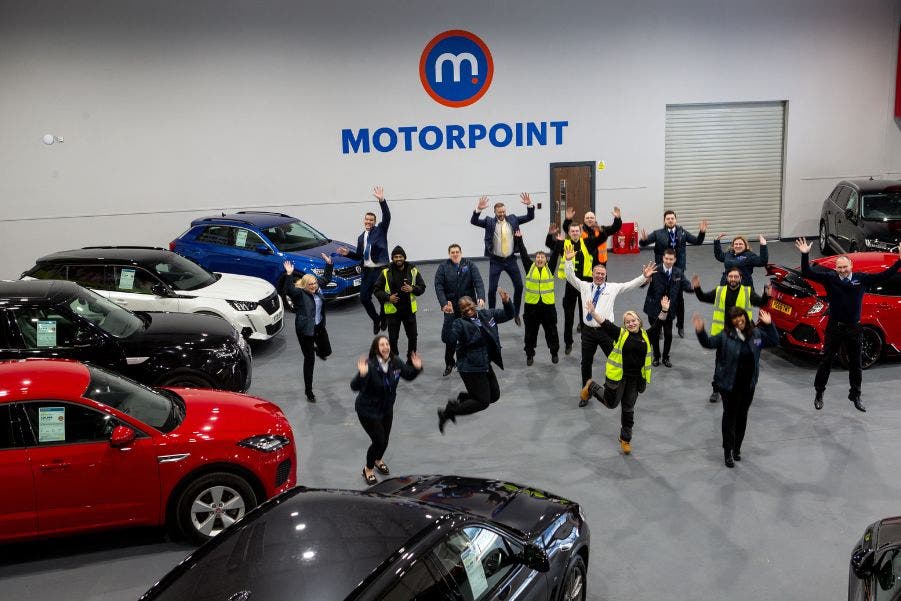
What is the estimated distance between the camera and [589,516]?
7.00 meters

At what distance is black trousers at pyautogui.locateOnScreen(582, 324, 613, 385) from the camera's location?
30.6 feet

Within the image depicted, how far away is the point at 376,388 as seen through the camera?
739cm

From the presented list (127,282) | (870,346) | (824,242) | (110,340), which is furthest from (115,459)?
(824,242)

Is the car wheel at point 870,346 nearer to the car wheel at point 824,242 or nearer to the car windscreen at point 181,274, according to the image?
the car wheel at point 824,242

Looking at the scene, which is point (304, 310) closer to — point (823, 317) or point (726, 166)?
point (823, 317)

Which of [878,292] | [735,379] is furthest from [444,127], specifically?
[735,379]

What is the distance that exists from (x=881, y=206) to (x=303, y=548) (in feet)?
45.3

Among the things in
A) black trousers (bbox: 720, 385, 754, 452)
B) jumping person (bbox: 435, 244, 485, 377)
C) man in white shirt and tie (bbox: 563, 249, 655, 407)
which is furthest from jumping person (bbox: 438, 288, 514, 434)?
black trousers (bbox: 720, 385, 754, 452)

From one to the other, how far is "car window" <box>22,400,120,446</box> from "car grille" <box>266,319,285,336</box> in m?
5.24

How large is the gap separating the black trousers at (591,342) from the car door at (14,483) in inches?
223

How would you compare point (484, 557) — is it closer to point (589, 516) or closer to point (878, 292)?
point (589, 516)

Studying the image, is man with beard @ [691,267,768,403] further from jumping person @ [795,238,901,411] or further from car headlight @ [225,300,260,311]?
car headlight @ [225,300,260,311]

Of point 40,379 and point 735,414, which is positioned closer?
point 40,379

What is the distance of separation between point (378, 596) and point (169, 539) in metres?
3.47
